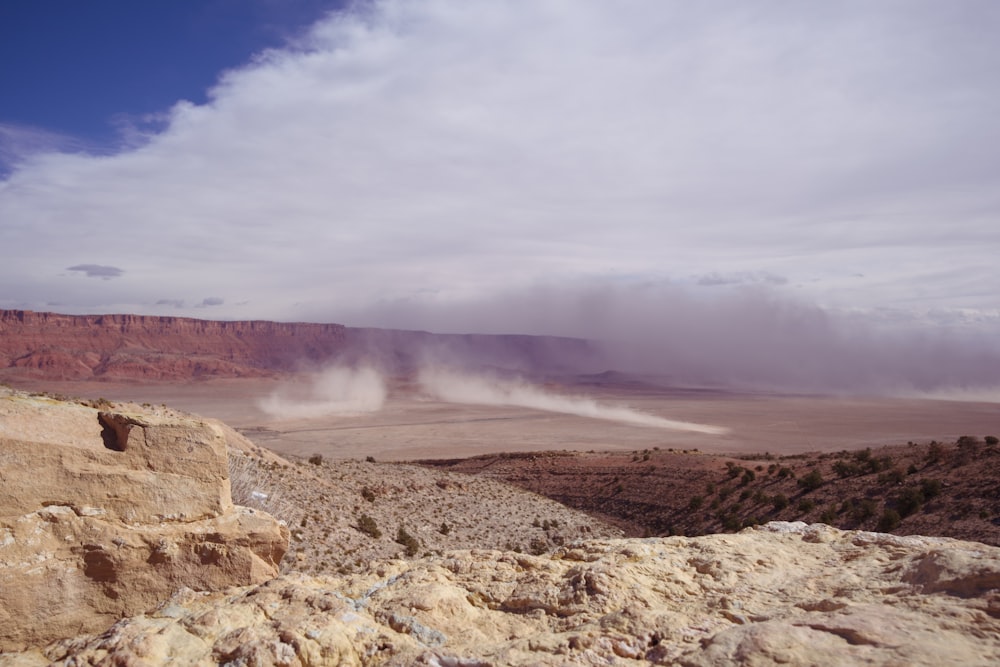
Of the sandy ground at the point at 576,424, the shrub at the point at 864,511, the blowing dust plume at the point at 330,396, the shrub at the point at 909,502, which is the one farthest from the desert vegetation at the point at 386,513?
the blowing dust plume at the point at 330,396

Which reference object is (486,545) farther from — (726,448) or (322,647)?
→ (726,448)

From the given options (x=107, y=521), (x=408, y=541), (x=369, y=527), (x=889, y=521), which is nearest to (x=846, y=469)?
(x=889, y=521)

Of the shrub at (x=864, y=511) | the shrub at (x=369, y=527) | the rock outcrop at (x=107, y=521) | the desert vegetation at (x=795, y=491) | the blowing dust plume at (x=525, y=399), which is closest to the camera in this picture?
the rock outcrop at (x=107, y=521)

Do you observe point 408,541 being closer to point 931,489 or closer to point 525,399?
point 931,489

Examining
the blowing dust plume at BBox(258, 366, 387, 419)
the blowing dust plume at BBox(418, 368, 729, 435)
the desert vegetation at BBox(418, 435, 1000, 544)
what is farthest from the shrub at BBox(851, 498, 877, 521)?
the blowing dust plume at BBox(258, 366, 387, 419)

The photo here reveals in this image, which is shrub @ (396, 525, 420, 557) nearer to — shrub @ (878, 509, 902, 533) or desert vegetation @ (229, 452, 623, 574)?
desert vegetation @ (229, 452, 623, 574)

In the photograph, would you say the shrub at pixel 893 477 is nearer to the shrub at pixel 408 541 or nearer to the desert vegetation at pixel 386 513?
the desert vegetation at pixel 386 513
